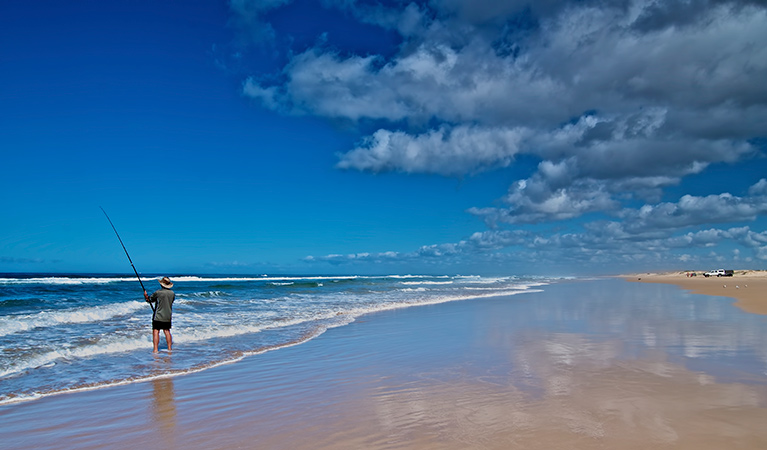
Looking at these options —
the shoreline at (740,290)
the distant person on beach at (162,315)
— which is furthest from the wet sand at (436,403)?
the shoreline at (740,290)

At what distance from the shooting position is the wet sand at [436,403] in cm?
421

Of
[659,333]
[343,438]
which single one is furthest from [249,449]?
[659,333]

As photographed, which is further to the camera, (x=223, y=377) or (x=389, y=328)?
(x=389, y=328)

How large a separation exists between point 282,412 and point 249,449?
1.10 metres

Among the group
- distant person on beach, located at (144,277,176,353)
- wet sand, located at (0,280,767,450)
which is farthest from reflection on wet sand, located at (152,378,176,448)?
distant person on beach, located at (144,277,176,353)

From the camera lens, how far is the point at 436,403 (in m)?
5.30

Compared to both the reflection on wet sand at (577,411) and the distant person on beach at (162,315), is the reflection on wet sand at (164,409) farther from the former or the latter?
the distant person on beach at (162,315)

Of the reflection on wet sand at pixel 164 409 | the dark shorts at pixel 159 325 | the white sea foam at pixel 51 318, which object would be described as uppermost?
the dark shorts at pixel 159 325

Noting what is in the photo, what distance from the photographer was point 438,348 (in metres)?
9.27

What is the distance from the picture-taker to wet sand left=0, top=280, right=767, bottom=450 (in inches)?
166

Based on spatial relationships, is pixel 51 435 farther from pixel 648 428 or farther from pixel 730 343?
pixel 730 343

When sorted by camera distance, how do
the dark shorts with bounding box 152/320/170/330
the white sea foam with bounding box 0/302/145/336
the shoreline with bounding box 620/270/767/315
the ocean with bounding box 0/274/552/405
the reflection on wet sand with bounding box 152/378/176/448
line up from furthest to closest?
the shoreline with bounding box 620/270/767/315 → the white sea foam with bounding box 0/302/145/336 → the dark shorts with bounding box 152/320/170/330 → the ocean with bounding box 0/274/552/405 → the reflection on wet sand with bounding box 152/378/176/448

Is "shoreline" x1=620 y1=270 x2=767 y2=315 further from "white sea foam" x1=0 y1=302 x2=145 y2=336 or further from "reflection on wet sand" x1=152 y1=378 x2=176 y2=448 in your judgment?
"white sea foam" x1=0 y1=302 x2=145 y2=336

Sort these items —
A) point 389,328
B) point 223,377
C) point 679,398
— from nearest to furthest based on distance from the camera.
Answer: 1. point 679,398
2. point 223,377
3. point 389,328
